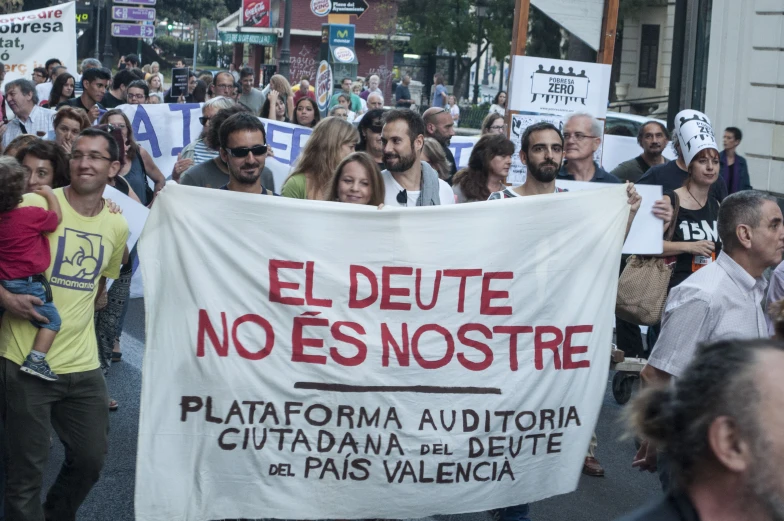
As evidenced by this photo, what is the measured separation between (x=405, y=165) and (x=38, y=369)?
2078 millimetres

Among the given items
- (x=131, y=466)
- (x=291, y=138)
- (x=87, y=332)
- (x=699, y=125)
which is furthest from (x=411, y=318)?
(x=291, y=138)

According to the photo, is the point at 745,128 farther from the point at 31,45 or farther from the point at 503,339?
the point at 503,339

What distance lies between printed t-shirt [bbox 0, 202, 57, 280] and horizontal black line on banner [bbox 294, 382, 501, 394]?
1088 mm

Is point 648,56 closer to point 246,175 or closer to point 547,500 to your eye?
point 547,500

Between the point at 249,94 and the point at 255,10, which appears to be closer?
the point at 249,94

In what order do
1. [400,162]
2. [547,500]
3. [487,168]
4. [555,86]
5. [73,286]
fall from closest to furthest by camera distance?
[73,286]
[400,162]
[547,500]
[487,168]
[555,86]

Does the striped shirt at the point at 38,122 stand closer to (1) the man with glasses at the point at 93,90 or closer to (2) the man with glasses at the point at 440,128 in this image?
(1) the man with glasses at the point at 93,90

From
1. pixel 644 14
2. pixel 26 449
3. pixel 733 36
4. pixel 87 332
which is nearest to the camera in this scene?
pixel 26 449

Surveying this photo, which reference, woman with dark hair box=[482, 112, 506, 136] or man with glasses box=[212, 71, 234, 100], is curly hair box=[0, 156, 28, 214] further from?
man with glasses box=[212, 71, 234, 100]

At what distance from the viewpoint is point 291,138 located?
10.5 meters

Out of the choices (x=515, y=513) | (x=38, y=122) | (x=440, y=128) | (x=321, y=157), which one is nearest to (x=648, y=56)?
(x=440, y=128)

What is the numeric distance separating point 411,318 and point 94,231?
51.2 inches

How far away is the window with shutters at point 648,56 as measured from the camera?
3628cm

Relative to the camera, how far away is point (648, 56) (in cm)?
3669
